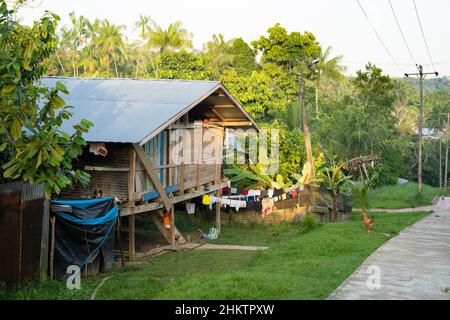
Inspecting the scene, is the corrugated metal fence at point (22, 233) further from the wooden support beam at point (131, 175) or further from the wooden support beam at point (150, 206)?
the wooden support beam at point (131, 175)

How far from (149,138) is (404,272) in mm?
6353

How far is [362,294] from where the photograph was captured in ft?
31.1

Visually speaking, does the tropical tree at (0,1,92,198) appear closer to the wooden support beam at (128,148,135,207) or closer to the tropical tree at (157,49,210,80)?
the wooden support beam at (128,148,135,207)

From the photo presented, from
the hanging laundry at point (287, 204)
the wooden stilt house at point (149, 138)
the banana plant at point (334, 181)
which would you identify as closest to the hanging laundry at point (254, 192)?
the hanging laundry at point (287, 204)

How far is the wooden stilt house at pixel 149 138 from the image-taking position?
14117mm

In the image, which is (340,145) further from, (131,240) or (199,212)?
(131,240)

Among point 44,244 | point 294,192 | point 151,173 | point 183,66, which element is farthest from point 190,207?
point 183,66

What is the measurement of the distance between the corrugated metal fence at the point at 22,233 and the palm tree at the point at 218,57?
32.9 meters

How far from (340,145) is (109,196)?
26.0 meters

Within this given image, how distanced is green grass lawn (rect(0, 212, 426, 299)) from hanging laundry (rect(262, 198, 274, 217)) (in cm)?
227

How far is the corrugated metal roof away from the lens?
13.8 metres

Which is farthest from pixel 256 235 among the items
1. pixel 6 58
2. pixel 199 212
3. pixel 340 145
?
pixel 340 145

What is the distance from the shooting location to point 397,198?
3616 centimetres

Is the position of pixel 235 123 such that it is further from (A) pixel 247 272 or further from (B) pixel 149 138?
(A) pixel 247 272
